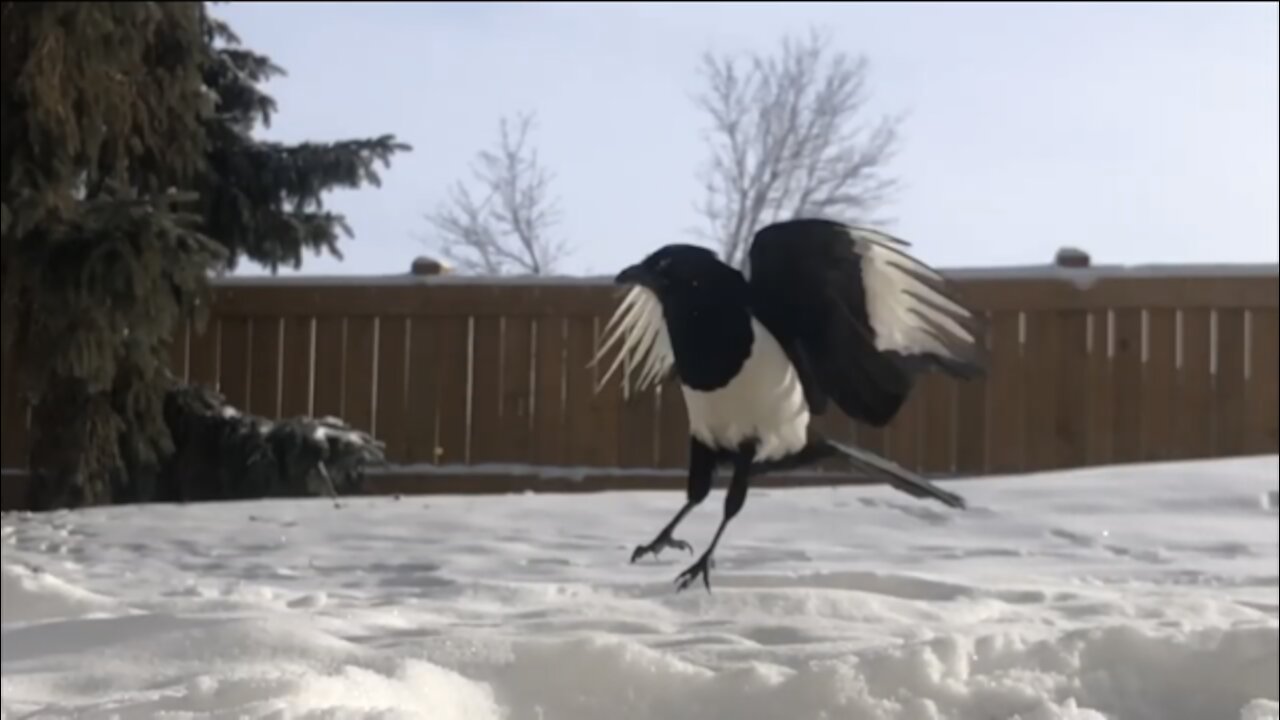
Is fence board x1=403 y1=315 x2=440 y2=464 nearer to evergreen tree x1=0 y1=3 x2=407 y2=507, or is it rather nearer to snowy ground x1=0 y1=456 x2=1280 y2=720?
evergreen tree x1=0 y1=3 x2=407 y2=507

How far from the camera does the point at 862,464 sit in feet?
7.81

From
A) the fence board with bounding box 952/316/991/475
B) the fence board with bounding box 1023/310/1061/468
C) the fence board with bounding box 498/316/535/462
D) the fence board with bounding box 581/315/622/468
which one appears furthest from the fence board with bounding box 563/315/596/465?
the fence board with bounding box 1023/310/1061/468

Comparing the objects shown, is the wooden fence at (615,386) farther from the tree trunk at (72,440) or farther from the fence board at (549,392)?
the tree trunk at (72,440)

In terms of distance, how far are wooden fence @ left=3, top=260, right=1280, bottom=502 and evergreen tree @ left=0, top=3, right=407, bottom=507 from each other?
0.49m

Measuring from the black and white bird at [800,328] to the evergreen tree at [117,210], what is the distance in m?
3.74

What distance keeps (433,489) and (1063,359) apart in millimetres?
2922

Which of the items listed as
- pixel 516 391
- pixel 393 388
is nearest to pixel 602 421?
pixel 516 391

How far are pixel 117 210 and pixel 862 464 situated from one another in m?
3.90

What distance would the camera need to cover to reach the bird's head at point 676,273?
2166 mm

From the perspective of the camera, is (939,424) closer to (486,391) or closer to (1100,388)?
(1100,388)

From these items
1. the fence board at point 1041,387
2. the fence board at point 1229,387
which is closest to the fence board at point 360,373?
the fence board at point 1041,387

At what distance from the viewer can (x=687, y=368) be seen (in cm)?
223

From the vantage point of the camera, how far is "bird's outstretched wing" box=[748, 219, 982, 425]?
7.21 feet

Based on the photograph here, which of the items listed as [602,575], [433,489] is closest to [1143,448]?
[433,489]
